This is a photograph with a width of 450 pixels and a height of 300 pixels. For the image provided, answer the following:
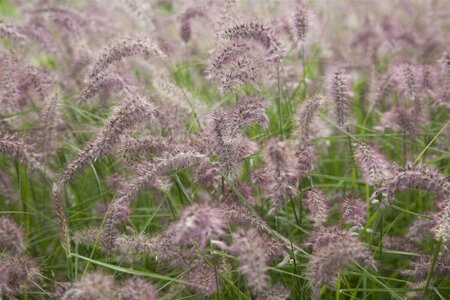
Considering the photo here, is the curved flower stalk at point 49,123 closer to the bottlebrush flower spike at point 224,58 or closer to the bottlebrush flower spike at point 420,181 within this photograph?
the bottlebrush flower spike at point 224,58

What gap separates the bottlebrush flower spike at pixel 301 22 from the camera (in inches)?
129

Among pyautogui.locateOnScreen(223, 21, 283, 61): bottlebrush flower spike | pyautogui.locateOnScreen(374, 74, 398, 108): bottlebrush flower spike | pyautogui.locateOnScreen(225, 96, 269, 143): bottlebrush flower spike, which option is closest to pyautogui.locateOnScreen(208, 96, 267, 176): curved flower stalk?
pyautogui.locateOnScreen(225, 96, 269, 143): bottlebrush flower spike

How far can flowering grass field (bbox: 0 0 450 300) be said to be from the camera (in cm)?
242

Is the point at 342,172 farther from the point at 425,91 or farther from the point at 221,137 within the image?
the point at 221,137

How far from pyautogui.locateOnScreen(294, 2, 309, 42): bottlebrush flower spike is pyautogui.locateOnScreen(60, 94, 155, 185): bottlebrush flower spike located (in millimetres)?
1068

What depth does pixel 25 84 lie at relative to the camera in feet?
11.9

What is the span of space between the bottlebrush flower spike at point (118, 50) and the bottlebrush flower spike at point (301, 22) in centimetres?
78

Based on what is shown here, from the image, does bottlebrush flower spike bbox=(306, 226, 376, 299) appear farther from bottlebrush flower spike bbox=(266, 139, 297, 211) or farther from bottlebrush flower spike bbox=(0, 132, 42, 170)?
bottlebrush flower spike bbox=(0, 132, 42, 170)

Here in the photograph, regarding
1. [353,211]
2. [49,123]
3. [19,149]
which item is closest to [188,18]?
[49,123]

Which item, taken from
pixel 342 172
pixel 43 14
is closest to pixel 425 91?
pixel 342 172

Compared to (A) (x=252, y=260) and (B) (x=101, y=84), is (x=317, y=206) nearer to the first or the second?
(A) (x=252, y=260)

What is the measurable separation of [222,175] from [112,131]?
0.51 meters

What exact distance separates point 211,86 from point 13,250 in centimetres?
237

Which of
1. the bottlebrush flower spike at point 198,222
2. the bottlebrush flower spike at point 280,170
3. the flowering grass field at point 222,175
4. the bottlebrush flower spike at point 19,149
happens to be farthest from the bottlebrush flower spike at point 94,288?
the bottlebrush flower spike at point 19,149
